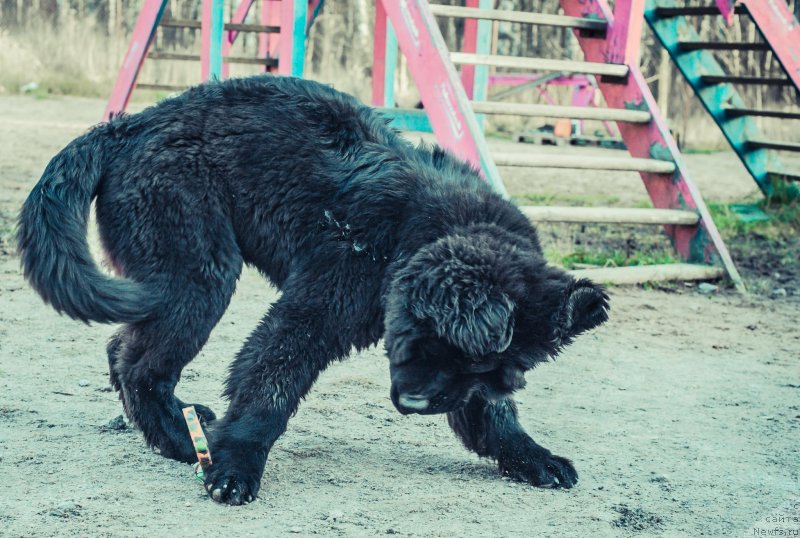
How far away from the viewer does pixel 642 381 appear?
424 centimetres

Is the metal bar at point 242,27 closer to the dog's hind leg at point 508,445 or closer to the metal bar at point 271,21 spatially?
the metal bar at point 271,21

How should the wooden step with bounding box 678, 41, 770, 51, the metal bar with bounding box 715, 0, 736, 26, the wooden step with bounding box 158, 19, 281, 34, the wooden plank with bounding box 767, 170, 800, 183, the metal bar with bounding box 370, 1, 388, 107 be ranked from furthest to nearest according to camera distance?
the metal bar with bounding box 370, 1, 388, 107
the wooden plank with bounding box 767, 170, 800, 183
the wooden step with bounding box 158, 19, 281, 34
the wooden step with bounding box 678, 41, 770, 51
the metal bar with bounding box 715, 0, 736, 26

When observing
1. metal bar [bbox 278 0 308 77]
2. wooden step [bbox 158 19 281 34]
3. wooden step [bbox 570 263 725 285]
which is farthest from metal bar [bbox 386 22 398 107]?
wooden step [bbox 570 263 725 285]

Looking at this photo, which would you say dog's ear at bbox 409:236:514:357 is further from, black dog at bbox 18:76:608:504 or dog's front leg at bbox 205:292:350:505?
dog's front leg at bbox 205:292:350:505

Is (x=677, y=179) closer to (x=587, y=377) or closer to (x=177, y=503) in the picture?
(x=587, y=377)

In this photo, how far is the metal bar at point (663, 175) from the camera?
6.21 metres

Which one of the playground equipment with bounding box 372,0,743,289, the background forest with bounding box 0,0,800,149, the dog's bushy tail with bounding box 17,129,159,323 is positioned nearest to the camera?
the dog's bushy tail with bounding box 17,129,159,323

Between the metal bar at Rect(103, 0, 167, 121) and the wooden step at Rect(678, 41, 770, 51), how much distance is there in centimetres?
410

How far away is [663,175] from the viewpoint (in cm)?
639

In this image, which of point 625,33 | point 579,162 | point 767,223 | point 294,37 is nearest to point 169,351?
point 579,162

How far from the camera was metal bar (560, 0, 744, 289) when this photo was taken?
6.21m

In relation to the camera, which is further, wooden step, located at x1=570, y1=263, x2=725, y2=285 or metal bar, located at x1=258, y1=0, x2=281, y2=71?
metal bar, located at x1=258, y1=0, x2=281, y2=71

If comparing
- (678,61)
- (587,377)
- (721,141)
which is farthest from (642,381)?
(721,141)

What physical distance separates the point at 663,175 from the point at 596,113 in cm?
72
